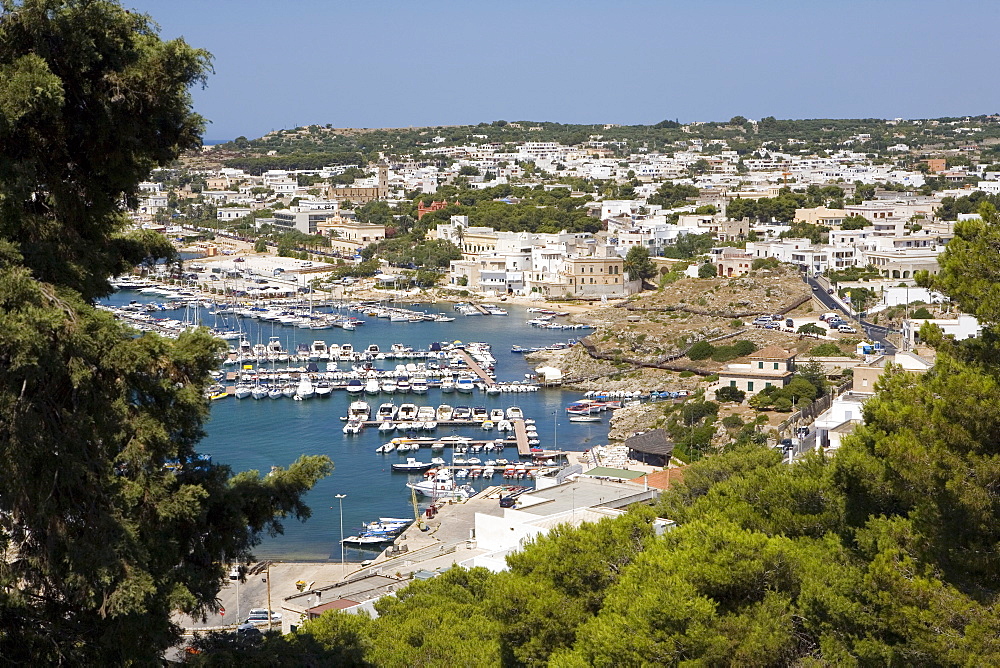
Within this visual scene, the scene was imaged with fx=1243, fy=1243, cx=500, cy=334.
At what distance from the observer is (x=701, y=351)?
2217 centimetres

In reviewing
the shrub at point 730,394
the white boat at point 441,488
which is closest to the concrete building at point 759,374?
the shrub at point 730,394

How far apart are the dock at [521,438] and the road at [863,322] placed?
513cm

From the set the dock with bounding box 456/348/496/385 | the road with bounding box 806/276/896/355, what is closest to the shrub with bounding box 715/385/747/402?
the road with bounding box 806/276/896/355

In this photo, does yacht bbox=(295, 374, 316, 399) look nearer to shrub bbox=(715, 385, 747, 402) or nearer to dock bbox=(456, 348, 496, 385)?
dock bbox=(456, 348, 496, 385)

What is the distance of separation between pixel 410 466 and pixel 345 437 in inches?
90.1

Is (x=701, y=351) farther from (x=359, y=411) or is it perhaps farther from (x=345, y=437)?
(x=345, y=437)

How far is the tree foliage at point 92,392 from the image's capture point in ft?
11.0

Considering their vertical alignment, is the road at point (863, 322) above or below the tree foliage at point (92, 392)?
below

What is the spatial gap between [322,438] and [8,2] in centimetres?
1413

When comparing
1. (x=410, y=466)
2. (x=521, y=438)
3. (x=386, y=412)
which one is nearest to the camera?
(x=410, y=466)

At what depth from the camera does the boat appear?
51.2 feet

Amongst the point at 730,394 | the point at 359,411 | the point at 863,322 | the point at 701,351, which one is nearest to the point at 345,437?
the point at 359,411

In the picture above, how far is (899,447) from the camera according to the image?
4270mm

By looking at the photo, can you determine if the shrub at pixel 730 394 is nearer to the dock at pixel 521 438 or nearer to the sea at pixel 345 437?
the sea at pixel 345 437
